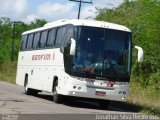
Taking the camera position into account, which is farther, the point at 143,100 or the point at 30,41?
the point at 30,41

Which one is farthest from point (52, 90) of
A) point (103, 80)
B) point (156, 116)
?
point (156, 116)

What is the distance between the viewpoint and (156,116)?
19.1m

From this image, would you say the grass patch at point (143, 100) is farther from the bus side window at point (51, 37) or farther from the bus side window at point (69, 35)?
the bus side window at point (51, 37)

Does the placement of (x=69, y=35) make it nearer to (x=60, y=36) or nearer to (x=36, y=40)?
(x=60, y=36)

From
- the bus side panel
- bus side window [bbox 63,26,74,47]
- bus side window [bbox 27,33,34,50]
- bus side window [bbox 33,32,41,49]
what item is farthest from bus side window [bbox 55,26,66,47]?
bus side window [bbox 27,33,34,50]

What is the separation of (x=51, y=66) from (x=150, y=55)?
12.4m

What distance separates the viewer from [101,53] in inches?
843

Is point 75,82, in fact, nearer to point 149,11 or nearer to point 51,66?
point 51,66

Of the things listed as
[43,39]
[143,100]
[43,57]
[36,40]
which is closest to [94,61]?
[43,57]

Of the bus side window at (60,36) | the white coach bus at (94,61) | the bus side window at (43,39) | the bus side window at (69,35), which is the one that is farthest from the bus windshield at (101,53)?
the bus side window at (43,39)

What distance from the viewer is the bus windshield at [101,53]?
837 inches

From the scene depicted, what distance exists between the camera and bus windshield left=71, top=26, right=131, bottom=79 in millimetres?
21250

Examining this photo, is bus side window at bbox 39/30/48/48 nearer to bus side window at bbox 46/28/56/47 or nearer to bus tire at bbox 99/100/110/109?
bus side window at bbox 46/28/56/47

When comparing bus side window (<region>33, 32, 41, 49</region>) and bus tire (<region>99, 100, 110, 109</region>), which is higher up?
bus side window (<region>33, 32, 41, 49</region>)
